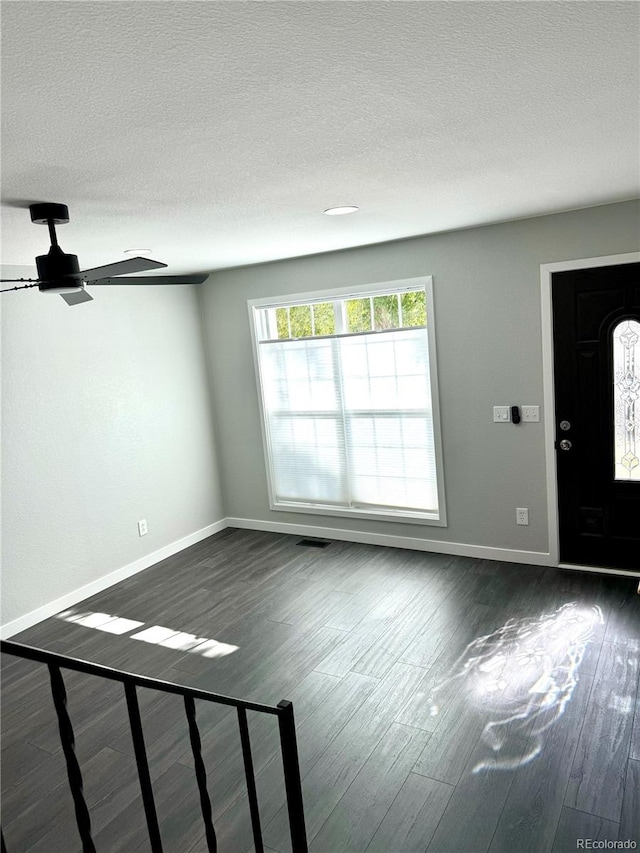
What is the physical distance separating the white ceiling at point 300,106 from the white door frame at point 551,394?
79cm

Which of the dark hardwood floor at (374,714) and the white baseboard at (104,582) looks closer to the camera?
the dark hardwood floor at (374,714)

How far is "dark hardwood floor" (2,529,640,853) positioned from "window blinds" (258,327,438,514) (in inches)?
31.8

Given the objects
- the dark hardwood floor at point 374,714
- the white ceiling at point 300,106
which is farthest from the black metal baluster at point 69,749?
the white ceiling at point 300,106

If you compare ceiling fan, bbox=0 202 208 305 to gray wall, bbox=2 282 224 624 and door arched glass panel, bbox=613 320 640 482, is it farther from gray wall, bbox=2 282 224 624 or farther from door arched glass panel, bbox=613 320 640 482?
door arched glass panel, bbox=613 320 640 482

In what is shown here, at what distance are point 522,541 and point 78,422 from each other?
3.44 m

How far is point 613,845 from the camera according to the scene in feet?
6.77

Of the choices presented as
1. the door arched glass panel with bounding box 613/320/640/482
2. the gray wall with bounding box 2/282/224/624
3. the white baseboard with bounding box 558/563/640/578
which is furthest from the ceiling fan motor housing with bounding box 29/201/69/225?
the white baseboard with bounding box 558/563/640/578

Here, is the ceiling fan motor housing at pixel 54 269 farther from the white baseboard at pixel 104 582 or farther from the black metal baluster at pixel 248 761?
the white baseboard at pixel 104 582

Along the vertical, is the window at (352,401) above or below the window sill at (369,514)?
above

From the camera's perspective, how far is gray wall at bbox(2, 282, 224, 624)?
4152 millimetres

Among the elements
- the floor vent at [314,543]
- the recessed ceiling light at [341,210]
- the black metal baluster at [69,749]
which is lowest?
the floor vent at [314,543]

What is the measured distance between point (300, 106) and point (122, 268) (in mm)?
1273

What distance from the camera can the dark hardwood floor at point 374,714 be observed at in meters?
2.28

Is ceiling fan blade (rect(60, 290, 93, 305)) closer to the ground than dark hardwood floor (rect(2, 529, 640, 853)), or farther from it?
farther from it
